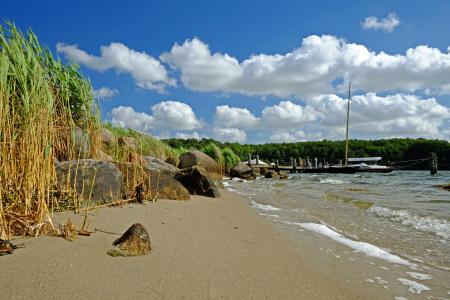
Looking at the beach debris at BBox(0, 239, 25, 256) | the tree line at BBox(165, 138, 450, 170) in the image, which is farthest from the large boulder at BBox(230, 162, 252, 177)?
the tree line at BBox(165, 138, 450, 170)

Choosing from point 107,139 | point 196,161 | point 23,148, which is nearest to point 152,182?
point 23,148

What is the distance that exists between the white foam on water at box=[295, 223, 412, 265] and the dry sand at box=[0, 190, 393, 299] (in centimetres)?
68

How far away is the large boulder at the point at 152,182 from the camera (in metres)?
4.92

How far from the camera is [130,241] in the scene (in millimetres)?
2217

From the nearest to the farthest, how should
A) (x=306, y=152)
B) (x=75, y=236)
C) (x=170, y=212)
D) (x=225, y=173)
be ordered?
(x=75, y=236)
(x=170, y=212)
(x=225, y=173)
(x=306, y=152)

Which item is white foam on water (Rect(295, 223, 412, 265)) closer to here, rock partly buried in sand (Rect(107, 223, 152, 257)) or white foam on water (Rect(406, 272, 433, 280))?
white foam on water (Rect(406, 272, 433, 280))

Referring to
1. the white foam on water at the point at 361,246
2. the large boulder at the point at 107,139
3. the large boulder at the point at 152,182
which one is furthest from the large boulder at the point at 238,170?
the white foam on water at the point at 361,246

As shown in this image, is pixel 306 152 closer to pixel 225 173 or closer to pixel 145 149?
pixel 225 173

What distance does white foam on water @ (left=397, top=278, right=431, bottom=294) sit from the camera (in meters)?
2.08

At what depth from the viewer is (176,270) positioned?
1971 mm

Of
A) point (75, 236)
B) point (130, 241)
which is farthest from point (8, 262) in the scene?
point (130, 241)

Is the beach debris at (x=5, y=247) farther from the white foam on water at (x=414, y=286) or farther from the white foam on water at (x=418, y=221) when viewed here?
the white foam on water at (x=418, y=221)

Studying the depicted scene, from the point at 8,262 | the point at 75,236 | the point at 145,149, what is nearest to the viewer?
the point at 8,262

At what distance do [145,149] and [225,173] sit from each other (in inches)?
411
